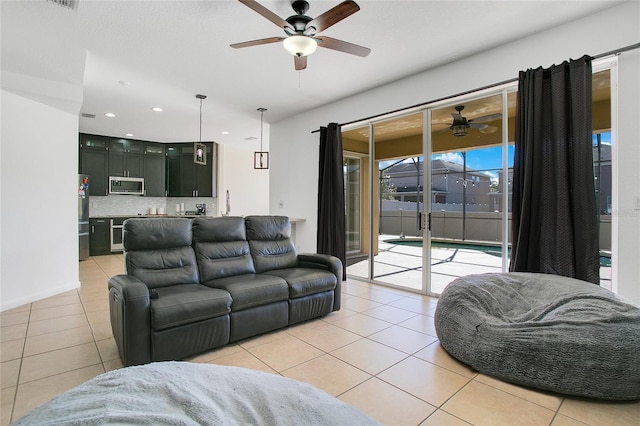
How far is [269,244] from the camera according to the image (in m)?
3.86

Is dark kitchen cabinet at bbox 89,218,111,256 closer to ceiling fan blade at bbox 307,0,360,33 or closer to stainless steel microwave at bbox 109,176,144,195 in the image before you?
stainless steel microwave at bbox 109,176,144,195

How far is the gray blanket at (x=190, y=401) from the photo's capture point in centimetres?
78

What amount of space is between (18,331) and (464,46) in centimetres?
550

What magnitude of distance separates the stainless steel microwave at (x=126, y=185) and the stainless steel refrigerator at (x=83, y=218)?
1.02m

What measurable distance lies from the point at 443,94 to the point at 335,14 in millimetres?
2186

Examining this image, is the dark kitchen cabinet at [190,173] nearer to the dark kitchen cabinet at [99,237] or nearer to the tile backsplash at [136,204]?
the tile backsplash at [136,204]

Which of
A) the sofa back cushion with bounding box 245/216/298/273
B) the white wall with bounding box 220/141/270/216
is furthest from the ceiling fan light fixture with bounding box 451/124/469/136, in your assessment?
the white wall with bounding box 220/141/270/216

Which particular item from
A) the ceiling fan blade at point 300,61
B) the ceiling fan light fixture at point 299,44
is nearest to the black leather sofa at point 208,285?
the ceiling fan blade at point 300,61

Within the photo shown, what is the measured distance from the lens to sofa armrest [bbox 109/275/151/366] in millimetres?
2244

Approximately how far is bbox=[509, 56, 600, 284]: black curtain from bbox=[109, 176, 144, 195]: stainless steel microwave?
831cm

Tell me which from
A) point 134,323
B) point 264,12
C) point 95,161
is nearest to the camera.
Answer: point 134,323

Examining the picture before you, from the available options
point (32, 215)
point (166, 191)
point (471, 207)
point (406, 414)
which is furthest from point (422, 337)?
point (166, 191)

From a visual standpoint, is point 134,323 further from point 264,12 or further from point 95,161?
point 95,161

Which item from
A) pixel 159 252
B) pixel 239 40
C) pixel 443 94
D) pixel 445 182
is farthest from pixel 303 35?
pixel 445 182
